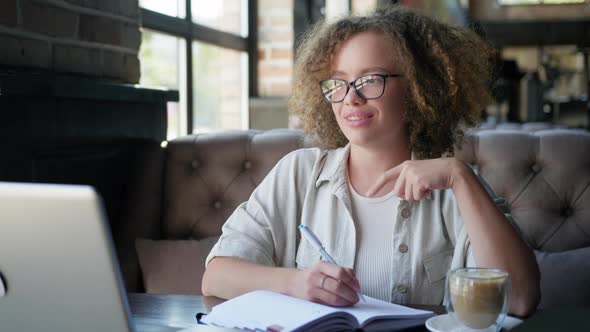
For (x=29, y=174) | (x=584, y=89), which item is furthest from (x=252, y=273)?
(x=584, y=89)

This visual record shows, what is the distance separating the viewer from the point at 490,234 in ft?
4.39

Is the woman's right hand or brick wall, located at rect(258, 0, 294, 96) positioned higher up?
brick wall, located at rect(258, 0, 294, 96)

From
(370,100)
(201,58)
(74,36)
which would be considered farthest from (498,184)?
(201,58)

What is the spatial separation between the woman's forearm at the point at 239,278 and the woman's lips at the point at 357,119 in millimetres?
339

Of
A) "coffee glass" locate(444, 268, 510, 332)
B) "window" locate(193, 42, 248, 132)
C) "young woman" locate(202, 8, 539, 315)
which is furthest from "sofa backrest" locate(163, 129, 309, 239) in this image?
"window" locate(193, 42, 248, 132)

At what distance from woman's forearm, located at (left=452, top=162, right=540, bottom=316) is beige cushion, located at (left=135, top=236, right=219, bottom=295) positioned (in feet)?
3.07

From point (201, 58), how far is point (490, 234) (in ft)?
8.28

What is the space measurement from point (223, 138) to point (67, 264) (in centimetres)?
149

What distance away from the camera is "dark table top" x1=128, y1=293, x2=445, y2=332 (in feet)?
3.85

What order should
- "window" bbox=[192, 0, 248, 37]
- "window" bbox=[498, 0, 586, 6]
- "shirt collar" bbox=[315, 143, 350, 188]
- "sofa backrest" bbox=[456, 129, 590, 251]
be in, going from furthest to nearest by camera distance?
"window" bbox=[498, 0, 586, 6], "window" bbox=[192, 0, 248, 37], "sofa backrest" bbox=[456, 129, 590, 251], "shirt collar" bbox=[315, 143, 350, 188]

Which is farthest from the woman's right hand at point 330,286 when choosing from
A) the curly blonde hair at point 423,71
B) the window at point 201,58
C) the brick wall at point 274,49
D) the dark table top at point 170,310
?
the brick wall at point 274,49

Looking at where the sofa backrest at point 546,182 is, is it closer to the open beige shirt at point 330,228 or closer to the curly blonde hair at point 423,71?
the curly blonde hair at point 423,71

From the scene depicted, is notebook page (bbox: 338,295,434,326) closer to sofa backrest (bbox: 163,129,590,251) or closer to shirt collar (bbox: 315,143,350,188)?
shirt collar (bbox: 315,143,350,188)

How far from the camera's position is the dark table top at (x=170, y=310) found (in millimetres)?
1174
